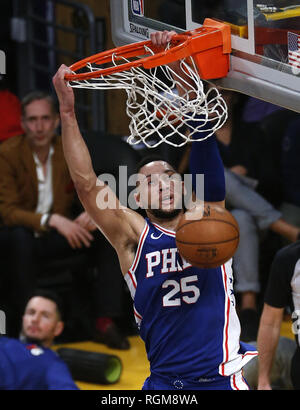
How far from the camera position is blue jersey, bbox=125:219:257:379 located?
3488 mm

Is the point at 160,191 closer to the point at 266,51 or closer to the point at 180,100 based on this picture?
the point at 180,100

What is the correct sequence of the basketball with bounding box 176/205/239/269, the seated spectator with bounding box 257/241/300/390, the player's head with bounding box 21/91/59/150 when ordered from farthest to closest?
the player's head with bounding box 21/91/59/150 → the seated spectator with bounding box 257/241/300/390 → the basketball with bounding box 176/205/239/269

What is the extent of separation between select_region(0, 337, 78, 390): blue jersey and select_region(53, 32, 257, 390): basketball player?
0.93m

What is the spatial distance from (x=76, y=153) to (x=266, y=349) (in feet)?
5.10

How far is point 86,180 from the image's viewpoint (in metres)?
3.57

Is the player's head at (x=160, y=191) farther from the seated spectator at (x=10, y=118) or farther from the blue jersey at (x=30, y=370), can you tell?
the seated spectator at (x=10, y=118)

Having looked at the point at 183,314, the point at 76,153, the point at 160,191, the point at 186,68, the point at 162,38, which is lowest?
the point at 183,314

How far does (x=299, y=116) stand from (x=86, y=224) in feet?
5.71

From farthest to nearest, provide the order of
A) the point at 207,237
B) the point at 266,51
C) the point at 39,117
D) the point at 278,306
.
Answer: the point at 39,117
the point at 278,306
the point at 266,51
the point at 207,237

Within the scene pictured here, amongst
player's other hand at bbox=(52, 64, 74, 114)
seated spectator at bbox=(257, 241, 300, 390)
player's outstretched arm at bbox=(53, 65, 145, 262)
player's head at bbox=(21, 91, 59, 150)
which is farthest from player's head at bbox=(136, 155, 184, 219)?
player's head at bbox=(21, 91, 59, 150)

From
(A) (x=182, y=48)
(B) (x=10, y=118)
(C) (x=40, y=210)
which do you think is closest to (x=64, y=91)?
(A) (x=182, y=48)

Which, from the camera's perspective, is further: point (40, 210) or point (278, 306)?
point (40, 210)

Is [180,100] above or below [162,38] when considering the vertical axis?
below

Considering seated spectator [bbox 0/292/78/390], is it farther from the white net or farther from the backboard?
the backboard
